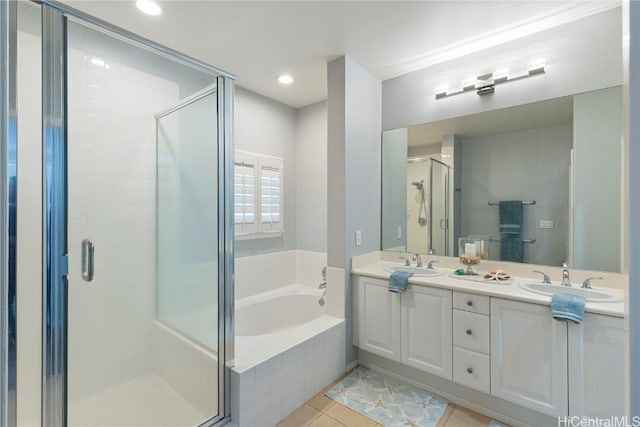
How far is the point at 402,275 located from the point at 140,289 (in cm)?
207

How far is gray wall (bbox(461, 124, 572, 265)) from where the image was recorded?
1.99 metres

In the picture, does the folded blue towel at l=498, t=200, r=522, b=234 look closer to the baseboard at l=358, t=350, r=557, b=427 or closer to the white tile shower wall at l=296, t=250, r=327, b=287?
the baseboard at l=358, t=350, r=557, b=427

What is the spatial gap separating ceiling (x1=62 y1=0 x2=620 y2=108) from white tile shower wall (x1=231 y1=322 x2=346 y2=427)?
2142 mm

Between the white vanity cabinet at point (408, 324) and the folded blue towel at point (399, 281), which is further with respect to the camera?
the folded blue towel at point (399, 281)

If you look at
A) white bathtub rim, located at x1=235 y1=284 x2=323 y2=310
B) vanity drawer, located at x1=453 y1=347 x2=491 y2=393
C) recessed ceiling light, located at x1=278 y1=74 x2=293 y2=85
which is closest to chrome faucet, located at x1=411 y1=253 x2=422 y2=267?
vanity drawer, located at x1=453 y1=347 x2=491 y2=393

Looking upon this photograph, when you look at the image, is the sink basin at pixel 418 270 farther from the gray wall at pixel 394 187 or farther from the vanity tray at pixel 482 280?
the gray wall at pixel 394 187

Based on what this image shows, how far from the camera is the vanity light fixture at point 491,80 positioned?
202 cm

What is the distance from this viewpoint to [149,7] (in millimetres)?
1782

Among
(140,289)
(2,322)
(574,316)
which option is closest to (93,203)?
(140,289)

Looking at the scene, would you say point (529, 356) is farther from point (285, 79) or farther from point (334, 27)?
point (285, 79)

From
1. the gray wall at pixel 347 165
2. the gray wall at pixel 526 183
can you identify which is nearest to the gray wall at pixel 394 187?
the gray wall at pixel 347 165

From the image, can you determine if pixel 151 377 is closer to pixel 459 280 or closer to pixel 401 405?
pixel 401 405

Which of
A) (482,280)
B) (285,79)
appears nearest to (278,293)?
(482,280)

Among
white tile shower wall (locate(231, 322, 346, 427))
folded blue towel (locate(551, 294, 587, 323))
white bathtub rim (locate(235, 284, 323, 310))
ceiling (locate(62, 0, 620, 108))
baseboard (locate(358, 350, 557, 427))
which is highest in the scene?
ceiling (locate(62, 0, 620, 108))
